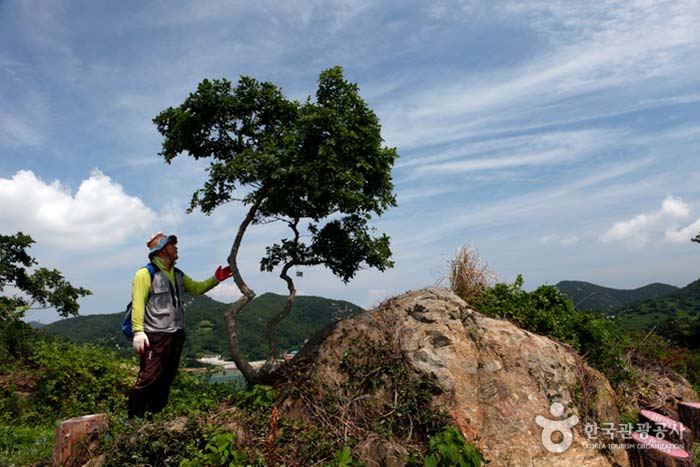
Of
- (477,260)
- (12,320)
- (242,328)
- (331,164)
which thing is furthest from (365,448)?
(242,328)

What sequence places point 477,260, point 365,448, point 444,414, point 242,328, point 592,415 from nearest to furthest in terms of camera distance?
point 365,448 → point 444,414 → point 592,415 → point 477,260 → point 242,328

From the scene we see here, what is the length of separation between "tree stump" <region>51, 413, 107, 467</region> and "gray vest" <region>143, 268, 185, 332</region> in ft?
4.26

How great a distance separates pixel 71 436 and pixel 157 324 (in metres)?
1.61

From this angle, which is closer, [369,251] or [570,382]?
[570,382]

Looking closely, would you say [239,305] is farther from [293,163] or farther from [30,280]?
[30,280]

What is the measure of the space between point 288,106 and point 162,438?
5.33 m

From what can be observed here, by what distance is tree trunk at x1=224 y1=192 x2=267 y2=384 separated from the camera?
7215 millimetres

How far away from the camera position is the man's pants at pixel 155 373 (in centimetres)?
621

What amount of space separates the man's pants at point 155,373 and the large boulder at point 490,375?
195cm

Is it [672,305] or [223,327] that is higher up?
[223,327]

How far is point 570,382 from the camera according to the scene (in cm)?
644

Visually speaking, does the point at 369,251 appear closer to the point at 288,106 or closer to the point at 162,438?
the point at 288,106

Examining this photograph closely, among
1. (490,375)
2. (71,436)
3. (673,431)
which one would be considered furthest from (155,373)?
(673,431)

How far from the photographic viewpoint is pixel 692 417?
6996 millimetres
